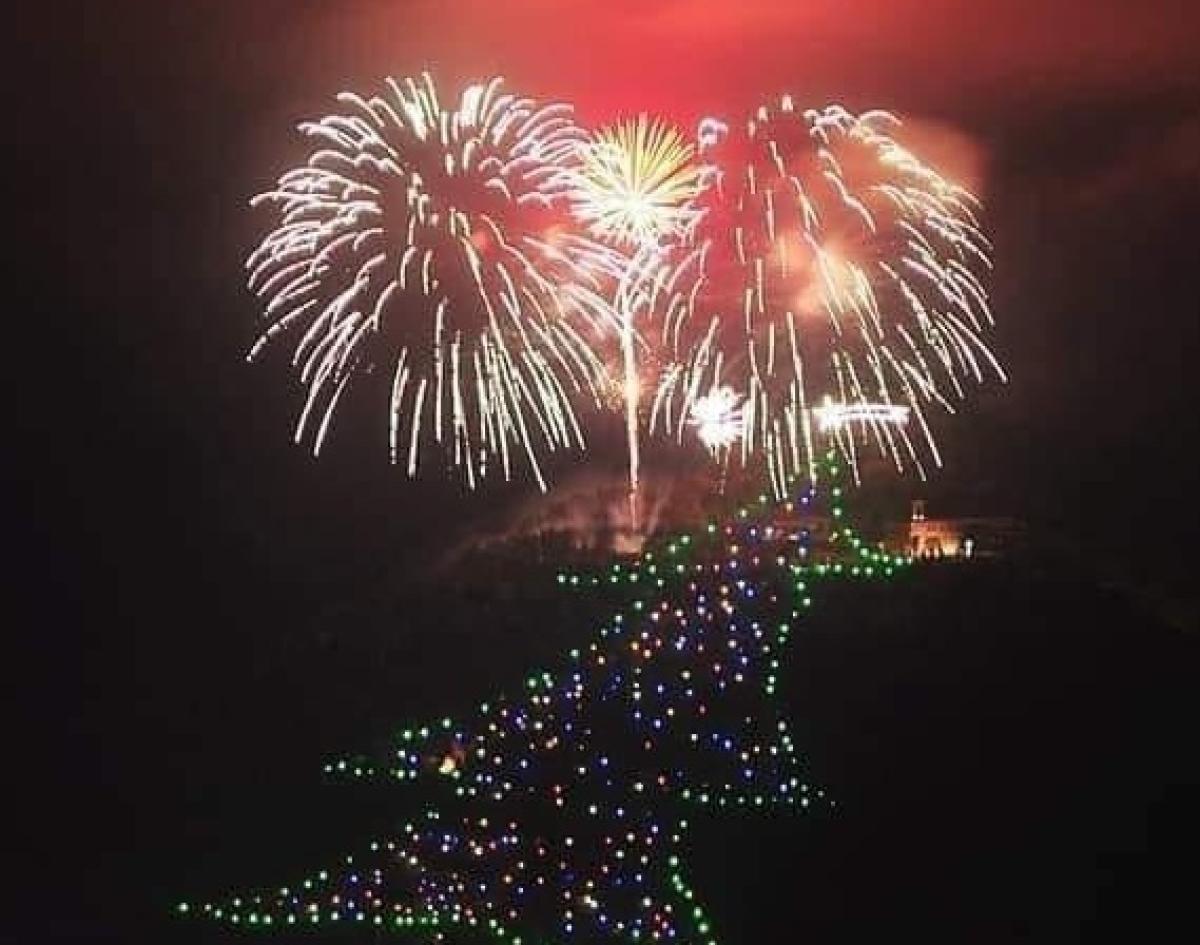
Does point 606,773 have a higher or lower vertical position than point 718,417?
lower

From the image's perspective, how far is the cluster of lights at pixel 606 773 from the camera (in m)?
7.62

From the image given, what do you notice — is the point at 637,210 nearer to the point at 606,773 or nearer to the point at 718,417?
the point at 718,417

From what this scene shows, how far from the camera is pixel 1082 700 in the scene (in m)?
7.57

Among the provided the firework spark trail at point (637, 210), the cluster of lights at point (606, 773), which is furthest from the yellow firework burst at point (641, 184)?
the cluster of lights at point (606, 773)

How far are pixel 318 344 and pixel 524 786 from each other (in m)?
5.83

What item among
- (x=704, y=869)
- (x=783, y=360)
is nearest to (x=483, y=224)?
(x=783, y=360)

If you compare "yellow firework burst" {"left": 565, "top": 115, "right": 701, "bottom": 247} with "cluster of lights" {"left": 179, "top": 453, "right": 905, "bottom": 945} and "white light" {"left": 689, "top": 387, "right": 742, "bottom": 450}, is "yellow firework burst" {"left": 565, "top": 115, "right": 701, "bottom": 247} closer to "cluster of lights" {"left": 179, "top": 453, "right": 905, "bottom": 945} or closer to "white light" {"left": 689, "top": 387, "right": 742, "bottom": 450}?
"white light" {"left": 689, "top": 387, "right": 742, "bottom": 450}

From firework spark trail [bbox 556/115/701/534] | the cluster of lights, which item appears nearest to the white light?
firework spark trail [bbox 556/115/701/534]

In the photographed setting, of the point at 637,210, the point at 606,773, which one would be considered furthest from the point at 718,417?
the point at 606,773

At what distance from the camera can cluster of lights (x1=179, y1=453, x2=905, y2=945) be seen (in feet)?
25.0

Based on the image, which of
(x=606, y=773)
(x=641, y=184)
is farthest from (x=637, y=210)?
(x=606, y=773)

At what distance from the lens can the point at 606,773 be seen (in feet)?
25.3

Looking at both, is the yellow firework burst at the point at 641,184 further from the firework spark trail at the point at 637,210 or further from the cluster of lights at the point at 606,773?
the cluster of lights at the point at 606,773

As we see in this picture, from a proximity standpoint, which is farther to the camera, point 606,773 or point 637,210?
point 637,210
